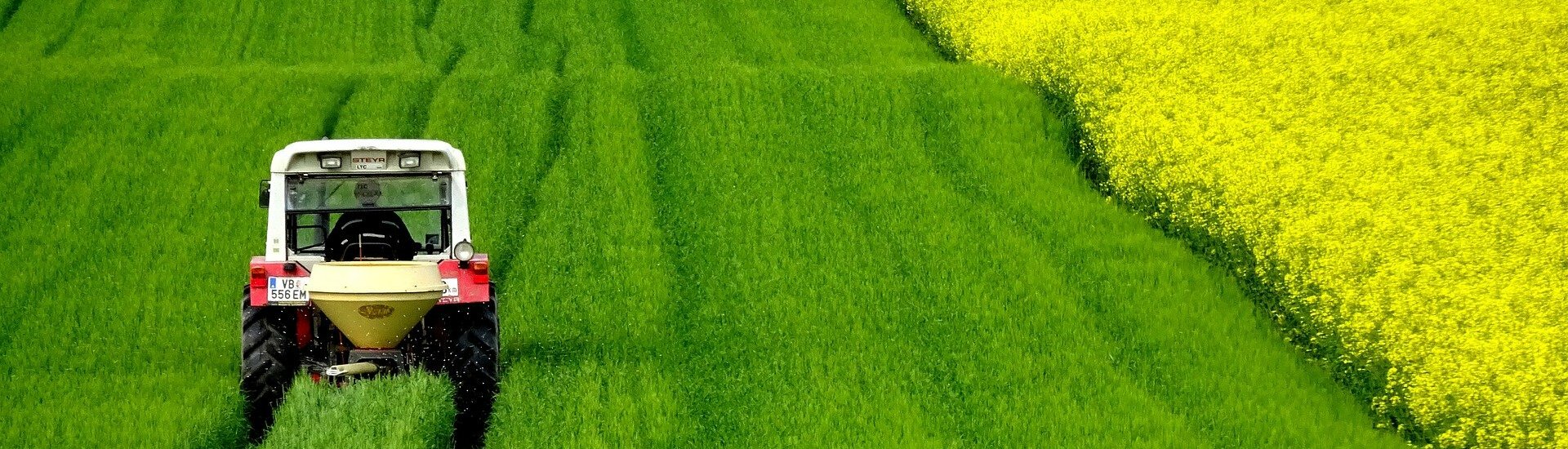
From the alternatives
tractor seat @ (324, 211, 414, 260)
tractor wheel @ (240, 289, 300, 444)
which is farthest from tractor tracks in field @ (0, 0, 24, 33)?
tractor wheel @ (240, 289, 300, 444)

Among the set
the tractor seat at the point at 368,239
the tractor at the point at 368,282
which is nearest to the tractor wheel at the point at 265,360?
the tractor at the point at 368,282

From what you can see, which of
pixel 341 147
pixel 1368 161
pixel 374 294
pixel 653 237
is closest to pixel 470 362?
pixel 374 294

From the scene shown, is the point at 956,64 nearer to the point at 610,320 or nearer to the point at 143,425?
the point at 610,320

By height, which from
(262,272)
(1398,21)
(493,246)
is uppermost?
(1398,21)

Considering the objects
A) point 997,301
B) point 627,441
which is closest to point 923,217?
point 997,301

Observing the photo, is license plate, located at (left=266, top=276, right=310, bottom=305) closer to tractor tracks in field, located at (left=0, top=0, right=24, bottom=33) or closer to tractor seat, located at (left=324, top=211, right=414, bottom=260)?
tractor seat, located at (left=324, top=211, right=414, bottom=260)

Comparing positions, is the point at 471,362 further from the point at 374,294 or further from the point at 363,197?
the point at 363,197
